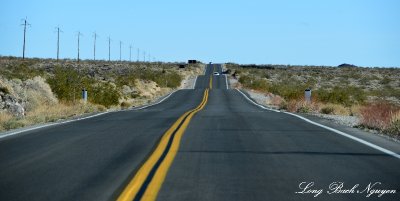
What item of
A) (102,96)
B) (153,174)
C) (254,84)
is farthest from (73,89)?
(254,84)

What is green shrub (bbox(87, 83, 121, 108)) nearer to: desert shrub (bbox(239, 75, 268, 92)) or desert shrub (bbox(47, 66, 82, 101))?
desert shrub (bbox(47, 66, 82, 101))

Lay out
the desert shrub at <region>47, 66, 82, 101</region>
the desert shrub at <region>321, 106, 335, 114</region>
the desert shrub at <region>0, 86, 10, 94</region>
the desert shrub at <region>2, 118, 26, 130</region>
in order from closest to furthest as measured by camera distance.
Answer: the desert shrub at <region>2, 118, 26, 130</region>
the desert shrub at <region>0, 86, 10, 94</region>
the desert shrub at <region>321, 106, 335, 114</region>
the desert shrub at <region>47, 66, 82, 101</region>

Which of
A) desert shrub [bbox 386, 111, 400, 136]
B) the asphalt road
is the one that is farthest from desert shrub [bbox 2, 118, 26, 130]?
desert shrub [bbox 386, 111, 400, 136]

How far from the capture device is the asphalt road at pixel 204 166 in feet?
23.6

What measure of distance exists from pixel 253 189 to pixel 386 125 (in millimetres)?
10678

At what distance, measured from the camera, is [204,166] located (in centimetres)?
917

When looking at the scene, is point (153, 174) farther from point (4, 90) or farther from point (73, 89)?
point (73, 89)

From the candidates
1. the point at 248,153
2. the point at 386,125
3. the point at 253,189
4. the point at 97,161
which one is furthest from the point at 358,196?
the point at 386,125

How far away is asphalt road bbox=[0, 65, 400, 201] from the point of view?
719 cm

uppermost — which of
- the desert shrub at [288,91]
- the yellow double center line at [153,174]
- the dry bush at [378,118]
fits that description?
the dry bush at [378,118]

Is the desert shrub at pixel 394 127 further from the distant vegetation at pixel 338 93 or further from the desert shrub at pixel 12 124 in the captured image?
the desert shrub at pixel 12 124

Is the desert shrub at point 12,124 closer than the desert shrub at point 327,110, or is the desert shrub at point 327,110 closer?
the desert shrub at point 12,124

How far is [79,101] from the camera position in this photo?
33.9m

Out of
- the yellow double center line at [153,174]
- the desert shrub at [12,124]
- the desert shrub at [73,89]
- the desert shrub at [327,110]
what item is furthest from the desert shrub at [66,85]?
Result: the yellow double center line at [153,174]
